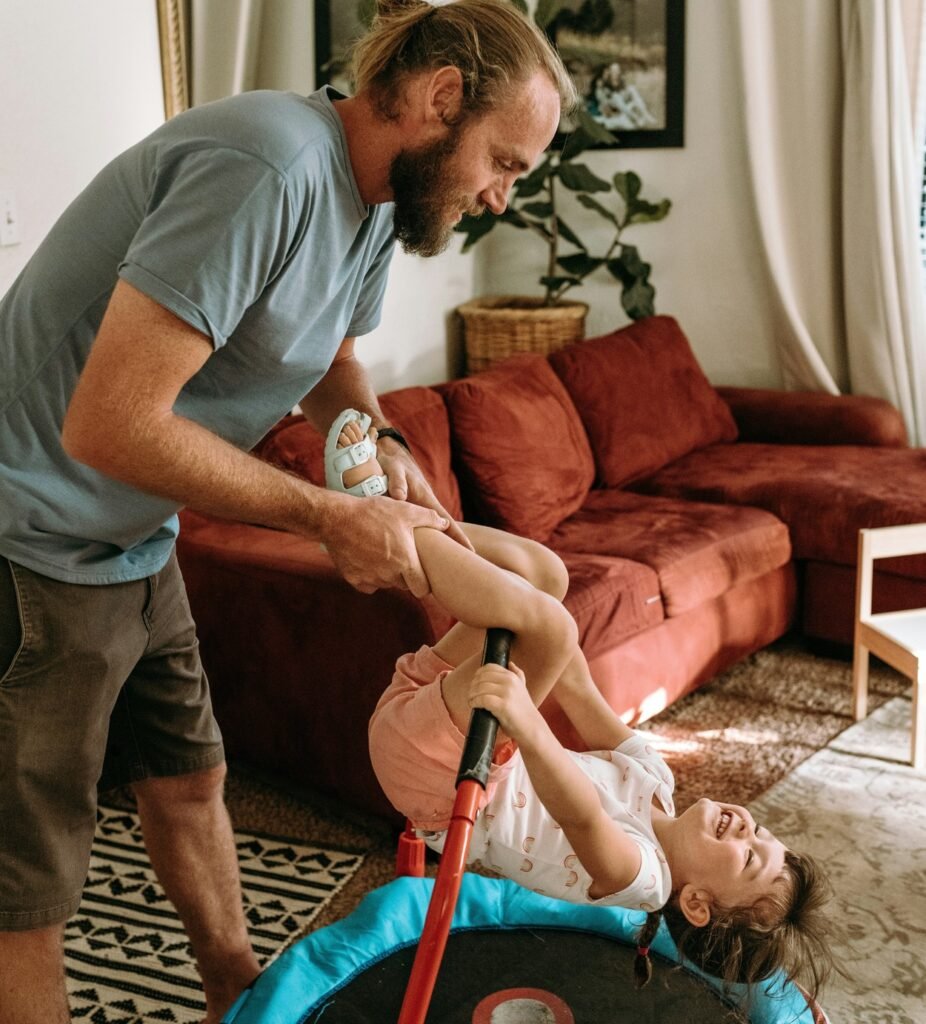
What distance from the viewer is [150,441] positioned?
1308 millimetres

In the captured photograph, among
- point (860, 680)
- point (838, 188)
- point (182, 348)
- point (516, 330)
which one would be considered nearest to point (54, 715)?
point (182, 348)

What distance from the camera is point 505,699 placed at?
132 cm

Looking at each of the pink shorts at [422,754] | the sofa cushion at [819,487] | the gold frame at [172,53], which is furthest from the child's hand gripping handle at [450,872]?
the sofa cushion at [819,487]

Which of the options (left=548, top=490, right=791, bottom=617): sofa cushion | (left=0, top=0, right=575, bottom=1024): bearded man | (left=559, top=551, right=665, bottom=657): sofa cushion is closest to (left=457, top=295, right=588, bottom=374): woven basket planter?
(left=548, top=490, right=791, bottom=617): sofa cushion

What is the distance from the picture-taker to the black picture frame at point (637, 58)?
440cm

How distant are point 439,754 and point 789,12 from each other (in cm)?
360

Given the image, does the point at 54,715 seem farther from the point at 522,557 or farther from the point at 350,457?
the point at 522,557

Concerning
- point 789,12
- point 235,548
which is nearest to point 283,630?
point 235,548

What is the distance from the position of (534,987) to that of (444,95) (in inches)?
50.2

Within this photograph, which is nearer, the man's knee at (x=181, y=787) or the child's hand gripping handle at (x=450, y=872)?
the child's hand gripping handle at (x=450, y=872)

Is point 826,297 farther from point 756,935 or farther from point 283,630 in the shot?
point 756,935

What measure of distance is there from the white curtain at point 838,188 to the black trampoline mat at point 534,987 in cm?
298

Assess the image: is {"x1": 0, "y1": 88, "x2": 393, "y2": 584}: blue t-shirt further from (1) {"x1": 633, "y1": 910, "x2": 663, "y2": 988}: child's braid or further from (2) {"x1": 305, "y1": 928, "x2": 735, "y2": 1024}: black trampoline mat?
(1) {"x1": 633, "y1": 910, "x2": 663, "y2": 988}: child's braid

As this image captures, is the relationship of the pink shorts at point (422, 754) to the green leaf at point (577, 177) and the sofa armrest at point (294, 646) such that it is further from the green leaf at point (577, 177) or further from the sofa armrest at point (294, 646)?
the green leaf at point (577, 177)
